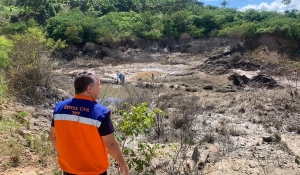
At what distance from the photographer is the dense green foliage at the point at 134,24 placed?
30734 millimetres

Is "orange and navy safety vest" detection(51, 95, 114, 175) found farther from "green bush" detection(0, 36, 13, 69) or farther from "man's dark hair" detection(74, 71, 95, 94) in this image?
"green bush" detection(0, 36, 13, 69)

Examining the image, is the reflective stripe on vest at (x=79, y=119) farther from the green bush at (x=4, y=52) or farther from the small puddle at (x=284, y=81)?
the small puddle at (x=284, y=81)

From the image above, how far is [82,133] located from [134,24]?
115 feet

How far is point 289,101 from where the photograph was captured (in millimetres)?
12430

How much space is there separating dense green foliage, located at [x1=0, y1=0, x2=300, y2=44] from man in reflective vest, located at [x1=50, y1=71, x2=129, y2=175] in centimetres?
2851

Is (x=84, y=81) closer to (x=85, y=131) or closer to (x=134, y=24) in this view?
(x=85, y=131)

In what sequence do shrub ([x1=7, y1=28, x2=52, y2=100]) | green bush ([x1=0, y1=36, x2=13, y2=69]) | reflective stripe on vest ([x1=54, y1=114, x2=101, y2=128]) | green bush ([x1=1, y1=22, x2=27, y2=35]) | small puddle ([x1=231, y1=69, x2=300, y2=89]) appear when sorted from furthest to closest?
green bush ([x1=1, y1=22, x2=27, y2=35])
small puddle ([x1=231, y1=69, x2=300, y2=89])
shrub ([x1=7, y1=28, x2=52, y2=100])
green bush ([x1=0, y1=36, x2=13, y2=69])
reflective stripe on vest ([x1=54, y1=114, x2=101, y2=128])

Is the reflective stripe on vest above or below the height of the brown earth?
above

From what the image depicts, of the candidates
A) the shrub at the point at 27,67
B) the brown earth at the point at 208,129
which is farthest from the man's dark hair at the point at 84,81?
the shrub at the point at 27,67

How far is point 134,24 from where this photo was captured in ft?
120

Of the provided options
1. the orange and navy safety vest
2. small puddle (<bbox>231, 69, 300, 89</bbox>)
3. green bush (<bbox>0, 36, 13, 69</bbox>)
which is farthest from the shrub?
small puddle (<bbox>231, 69, 300, 89</bbox>)

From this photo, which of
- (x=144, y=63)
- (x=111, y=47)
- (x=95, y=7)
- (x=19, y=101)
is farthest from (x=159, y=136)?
(x=95, y=7)

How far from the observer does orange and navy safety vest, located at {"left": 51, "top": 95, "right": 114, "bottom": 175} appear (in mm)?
2451

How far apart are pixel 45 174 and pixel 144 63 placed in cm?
2482
